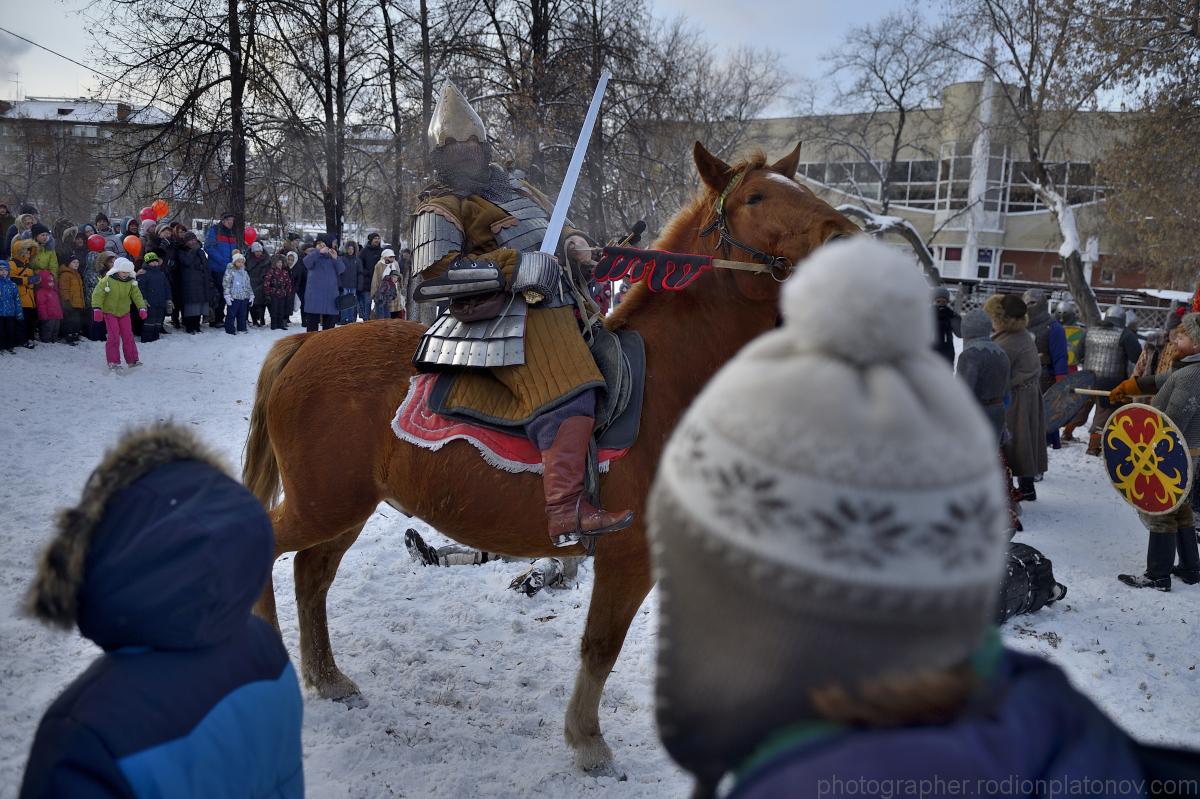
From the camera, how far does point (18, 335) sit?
1061cm

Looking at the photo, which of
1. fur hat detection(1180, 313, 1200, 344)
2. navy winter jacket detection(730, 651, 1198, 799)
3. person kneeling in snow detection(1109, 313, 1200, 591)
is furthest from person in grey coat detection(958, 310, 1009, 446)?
navy winter jacket detection(730, 651, 1198, 799)

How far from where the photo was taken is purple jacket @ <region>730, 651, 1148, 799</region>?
77 cm

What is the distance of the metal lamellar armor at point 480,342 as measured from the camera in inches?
128

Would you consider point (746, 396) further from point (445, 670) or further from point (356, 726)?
point (445, 670)

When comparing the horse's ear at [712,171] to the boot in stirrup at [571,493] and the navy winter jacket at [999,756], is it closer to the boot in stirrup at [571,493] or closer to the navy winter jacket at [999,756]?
the boot in stirrup at [571,493]

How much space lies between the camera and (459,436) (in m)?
3.32

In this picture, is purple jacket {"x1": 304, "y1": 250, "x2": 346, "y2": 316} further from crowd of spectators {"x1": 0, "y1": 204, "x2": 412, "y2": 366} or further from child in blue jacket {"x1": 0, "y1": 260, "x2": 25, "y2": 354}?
child in blue jacket {"x1": 0, "y1": 260, "x2": 25, "y2": 354}

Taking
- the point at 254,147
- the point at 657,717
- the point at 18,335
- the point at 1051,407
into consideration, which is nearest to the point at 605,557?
the point at 657,717

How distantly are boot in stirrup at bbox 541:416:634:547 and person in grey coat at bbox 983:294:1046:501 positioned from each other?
5848mm

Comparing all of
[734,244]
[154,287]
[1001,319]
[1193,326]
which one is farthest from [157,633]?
[154,287]

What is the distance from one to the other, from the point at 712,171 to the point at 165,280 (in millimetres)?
12133

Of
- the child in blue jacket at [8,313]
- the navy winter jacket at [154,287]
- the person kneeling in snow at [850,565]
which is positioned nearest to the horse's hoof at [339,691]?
the person kneeling in snow at [850,565]

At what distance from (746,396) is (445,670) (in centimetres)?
378

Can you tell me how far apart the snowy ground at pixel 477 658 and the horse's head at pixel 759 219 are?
223 cm
